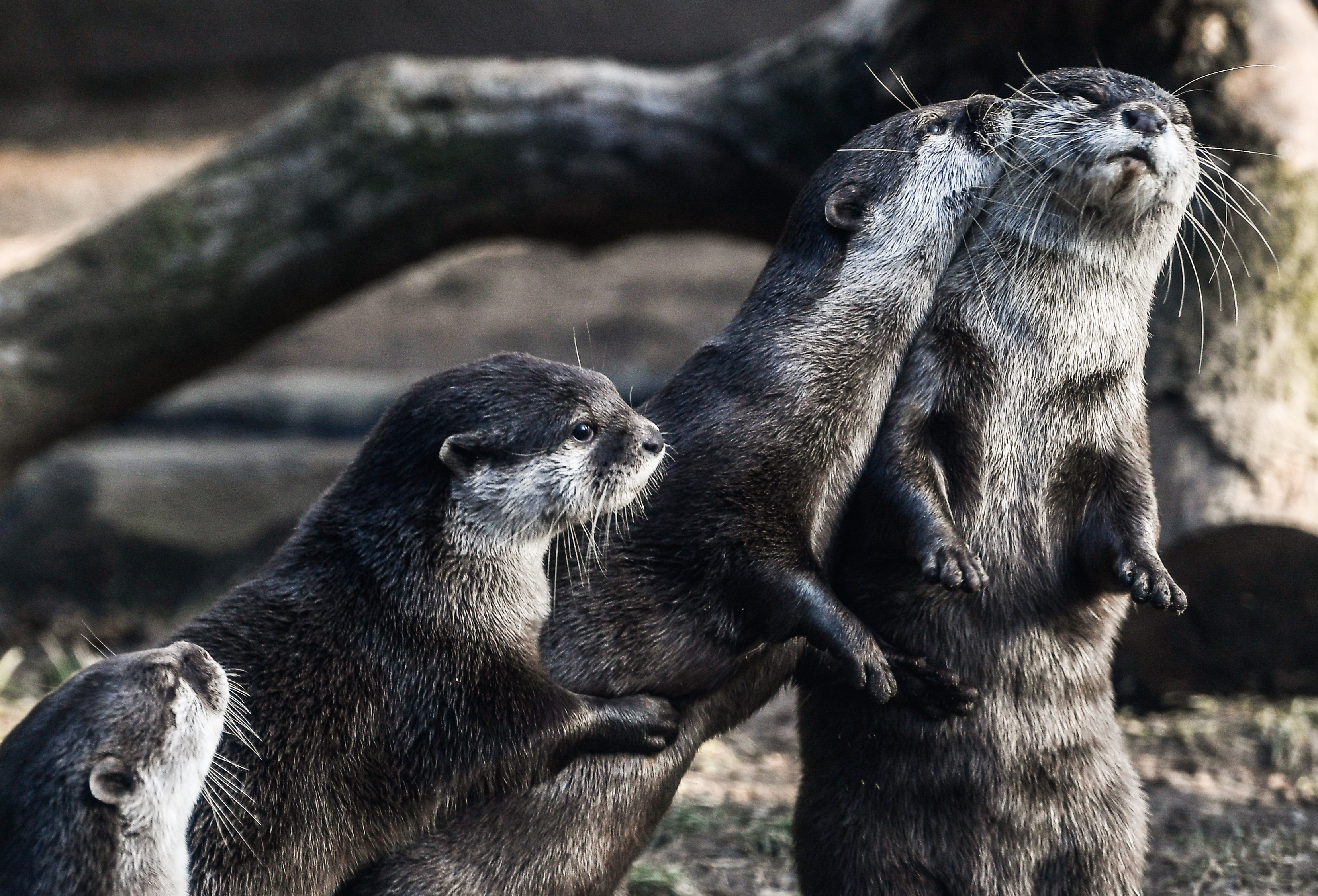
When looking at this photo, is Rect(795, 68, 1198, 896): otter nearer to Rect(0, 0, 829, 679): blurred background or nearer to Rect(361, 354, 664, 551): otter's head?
Rect(361, 354, 664, 551): otter's head

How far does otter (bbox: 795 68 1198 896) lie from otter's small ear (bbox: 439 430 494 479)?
2.69 feet

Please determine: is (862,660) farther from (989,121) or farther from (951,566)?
(989,121)

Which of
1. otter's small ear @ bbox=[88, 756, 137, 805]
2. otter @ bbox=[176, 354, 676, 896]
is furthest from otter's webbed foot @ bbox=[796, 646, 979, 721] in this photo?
otter's small ear @ bbox=[88, 756, 137, 805]

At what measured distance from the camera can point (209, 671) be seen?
2.69m

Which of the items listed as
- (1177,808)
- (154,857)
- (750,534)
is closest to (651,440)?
(750,534)

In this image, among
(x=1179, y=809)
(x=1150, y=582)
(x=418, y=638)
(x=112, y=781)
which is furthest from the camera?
(x=1179, y=809)

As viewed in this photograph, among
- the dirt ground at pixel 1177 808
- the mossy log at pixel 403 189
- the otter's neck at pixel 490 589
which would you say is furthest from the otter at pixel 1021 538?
the mossy log at pixel 403 189

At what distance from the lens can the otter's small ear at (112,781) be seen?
250 cm

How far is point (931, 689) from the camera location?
3045 millimetres

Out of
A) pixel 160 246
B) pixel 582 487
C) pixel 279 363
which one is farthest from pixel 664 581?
pixel 279 363

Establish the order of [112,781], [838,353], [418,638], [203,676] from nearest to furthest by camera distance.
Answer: [112,781] < [203,676] < [418,638] < [838,353]

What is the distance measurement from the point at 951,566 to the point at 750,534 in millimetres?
409

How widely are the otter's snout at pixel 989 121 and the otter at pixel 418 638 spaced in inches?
38.6

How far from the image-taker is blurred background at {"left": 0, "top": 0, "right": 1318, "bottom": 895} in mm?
4352
